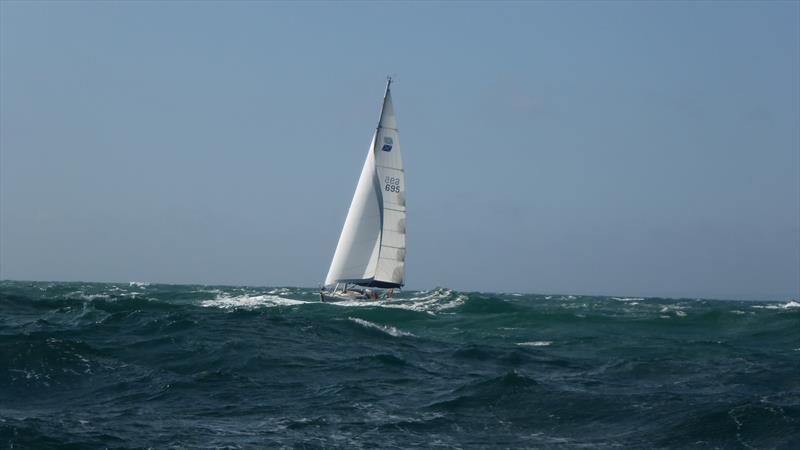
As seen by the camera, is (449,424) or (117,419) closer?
(117,419)

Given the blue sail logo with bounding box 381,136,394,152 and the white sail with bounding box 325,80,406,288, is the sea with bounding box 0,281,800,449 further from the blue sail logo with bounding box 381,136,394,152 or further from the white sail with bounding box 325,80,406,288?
the blue sail logo with bounding box 381,136,394,152

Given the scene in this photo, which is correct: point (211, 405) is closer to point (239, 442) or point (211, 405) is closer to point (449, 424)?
point (239, 442)

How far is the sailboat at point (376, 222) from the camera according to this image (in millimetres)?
58312

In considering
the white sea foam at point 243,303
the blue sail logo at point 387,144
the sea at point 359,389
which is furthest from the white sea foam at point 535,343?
the blue sail logo at point 387,144

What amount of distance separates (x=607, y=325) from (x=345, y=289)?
2174 cm

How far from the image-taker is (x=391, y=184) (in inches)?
2297

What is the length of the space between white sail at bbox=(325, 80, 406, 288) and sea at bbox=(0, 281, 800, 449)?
24.5 metres

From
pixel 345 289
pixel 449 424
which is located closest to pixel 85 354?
pixel 449 424

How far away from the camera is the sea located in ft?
49.5

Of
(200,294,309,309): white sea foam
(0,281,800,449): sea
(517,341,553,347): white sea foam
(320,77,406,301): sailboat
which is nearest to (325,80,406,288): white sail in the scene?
(320,77,406,301): sailboat

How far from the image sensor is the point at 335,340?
28703mm

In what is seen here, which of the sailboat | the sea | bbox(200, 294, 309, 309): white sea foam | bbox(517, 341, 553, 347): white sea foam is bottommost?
the sea

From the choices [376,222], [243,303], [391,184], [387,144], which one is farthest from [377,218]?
[243,303]

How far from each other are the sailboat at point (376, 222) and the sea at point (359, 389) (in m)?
24.5
